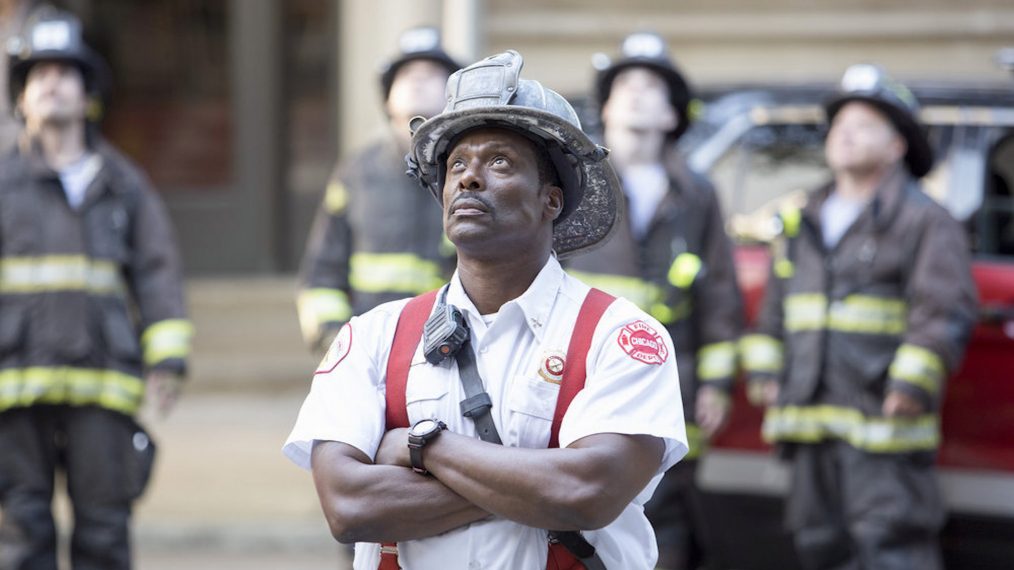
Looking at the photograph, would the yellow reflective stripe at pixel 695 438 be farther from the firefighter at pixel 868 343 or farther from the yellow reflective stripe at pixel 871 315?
the yellow reflective stripe at pixel 871 315

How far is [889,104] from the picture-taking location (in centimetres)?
562

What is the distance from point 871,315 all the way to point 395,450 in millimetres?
3085

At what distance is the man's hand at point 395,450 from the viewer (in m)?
2.92

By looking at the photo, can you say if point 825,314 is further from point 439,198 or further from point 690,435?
point 439,198

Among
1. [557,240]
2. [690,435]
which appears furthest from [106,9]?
[557,240]

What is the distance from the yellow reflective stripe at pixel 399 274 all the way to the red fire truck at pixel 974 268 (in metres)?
1.23

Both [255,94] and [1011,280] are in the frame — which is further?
[255,94]

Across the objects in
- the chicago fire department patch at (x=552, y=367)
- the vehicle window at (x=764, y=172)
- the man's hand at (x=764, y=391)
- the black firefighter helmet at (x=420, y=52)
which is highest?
the black firefighter helmet at (x=420, y=52)

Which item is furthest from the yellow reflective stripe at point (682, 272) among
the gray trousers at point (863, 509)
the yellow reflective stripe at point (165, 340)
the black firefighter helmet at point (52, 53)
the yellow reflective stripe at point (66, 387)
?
the black firefighter helmet at point (52, 53)

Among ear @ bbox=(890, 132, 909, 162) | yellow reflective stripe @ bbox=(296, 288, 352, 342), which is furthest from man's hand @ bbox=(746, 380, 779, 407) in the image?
yellow reflective stripe @ bbox=(296, 288, 352, 342)

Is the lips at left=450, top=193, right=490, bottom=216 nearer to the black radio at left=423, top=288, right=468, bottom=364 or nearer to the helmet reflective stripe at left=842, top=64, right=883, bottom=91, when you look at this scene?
the black radio at left=423, top=288, right=468, bottom=364

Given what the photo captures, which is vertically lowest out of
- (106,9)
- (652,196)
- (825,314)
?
(825,314)

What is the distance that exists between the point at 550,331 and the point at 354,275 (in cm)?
293

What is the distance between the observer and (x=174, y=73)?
35.6ft
